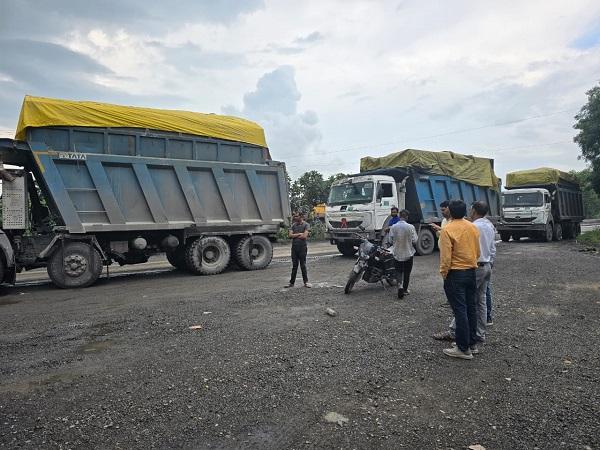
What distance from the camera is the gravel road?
9.02 feet

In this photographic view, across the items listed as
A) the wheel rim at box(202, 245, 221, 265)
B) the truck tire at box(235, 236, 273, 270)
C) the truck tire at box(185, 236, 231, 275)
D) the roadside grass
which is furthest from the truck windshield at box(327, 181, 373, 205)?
the roadside grass

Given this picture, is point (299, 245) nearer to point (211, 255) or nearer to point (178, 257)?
point (211, 255)

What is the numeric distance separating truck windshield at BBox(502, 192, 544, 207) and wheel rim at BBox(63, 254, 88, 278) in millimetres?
16632

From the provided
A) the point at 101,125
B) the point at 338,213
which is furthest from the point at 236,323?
the point at 338,213

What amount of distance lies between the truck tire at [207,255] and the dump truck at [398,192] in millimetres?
3821

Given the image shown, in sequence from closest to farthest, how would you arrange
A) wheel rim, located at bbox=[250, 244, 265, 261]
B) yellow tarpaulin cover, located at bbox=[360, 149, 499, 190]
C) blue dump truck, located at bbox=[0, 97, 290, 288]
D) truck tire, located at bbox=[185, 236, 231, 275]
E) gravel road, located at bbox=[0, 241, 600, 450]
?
gravel road, located at bbox=[0, 241, 600, 450]
blue dump truck, located at bbox=[0, 97, 290, 288]
truck tire, located at bbox=[185, 236, 231, 275]
wheel rim, located at bbox=[250, 244, 265, 261]
yellow tarpaulin cover, located at bbox=[360, 149, 499, 190]

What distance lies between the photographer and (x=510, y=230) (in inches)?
717

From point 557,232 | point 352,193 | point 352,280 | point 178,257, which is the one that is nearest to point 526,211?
point 557,232

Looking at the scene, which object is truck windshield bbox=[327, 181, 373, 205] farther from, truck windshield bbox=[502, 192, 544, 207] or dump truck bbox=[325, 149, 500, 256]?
truck windshield bbox=[502, 192, 544, 207]

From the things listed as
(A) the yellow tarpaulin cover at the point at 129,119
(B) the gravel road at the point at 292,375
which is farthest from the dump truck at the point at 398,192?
(B) the gravel road at the point at 292,375

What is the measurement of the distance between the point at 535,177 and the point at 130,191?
17.5 m

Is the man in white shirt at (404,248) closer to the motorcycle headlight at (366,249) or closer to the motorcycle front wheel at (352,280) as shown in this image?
the motorcycle headlight at (366,249)

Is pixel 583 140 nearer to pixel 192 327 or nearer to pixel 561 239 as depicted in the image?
pixel 561 239

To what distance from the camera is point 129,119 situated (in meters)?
8.80
